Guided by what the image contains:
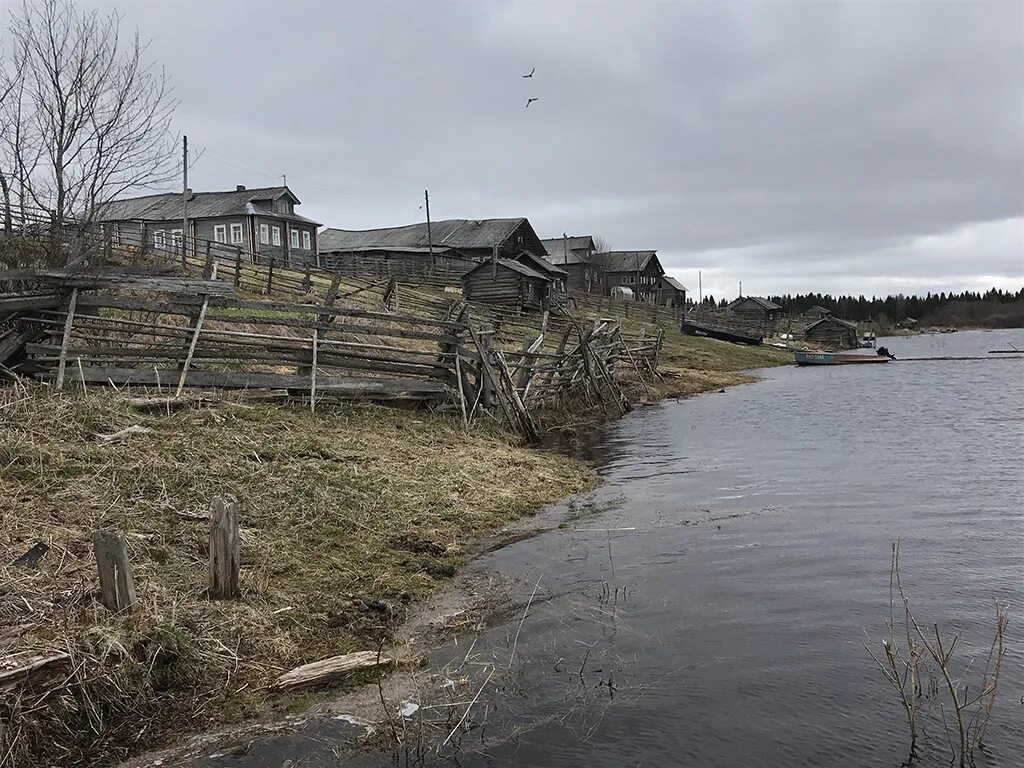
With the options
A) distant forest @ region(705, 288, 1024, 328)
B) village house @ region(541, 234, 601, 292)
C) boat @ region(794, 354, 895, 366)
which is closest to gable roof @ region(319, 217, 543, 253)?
village house @ region(541, 234, 601, 292)

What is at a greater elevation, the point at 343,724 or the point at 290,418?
the point at 290,418

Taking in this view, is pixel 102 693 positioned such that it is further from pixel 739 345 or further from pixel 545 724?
pixel 739 345

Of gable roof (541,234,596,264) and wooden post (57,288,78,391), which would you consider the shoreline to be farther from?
gable roof (541,234,596,264)

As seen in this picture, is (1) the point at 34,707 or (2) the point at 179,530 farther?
(2) the point at 179,530

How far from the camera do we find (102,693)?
4.41 m

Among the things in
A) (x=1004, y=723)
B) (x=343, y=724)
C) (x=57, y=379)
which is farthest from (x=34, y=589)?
(x=1004, y=723)

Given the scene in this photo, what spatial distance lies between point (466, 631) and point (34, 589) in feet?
10.2

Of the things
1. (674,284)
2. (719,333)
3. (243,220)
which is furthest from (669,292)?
(243,220)

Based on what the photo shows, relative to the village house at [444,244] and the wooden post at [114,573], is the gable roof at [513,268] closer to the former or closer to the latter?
the village house at [444,244]

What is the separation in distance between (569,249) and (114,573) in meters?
70.8

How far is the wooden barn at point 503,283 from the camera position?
4600cm

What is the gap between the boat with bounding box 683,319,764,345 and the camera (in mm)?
55469

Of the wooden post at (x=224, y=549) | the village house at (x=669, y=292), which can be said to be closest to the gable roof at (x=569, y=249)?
the village house at (x=669, y=292)

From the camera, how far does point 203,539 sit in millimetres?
6609
